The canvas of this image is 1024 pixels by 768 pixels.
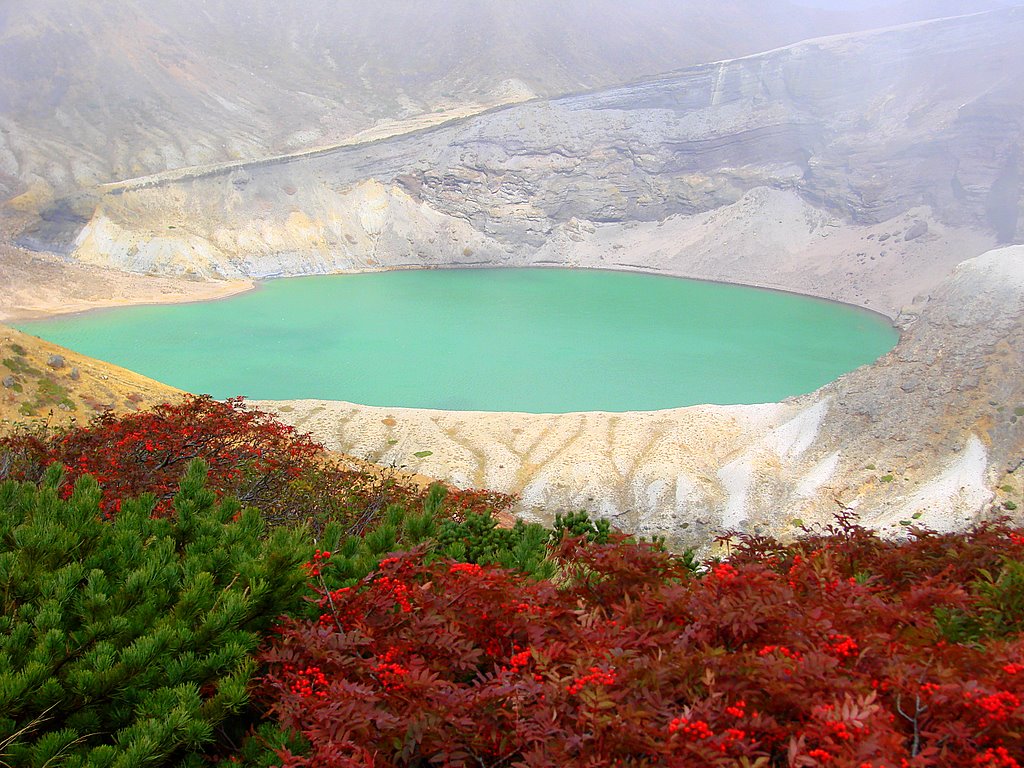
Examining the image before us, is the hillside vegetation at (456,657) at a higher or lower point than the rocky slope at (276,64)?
lower

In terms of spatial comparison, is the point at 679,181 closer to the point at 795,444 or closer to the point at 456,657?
the point at 795,444

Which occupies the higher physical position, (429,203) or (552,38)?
(552,38)

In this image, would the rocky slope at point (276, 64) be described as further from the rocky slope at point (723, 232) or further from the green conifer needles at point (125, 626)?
the green conifer needles at point (125, 626)

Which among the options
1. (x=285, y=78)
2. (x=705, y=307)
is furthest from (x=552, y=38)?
(x=705, y=307)

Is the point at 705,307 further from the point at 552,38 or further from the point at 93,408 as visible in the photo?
the point at 552,38

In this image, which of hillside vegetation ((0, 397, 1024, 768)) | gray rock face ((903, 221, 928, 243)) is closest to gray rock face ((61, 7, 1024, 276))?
gray rock face ((903, 221, 928, 243))

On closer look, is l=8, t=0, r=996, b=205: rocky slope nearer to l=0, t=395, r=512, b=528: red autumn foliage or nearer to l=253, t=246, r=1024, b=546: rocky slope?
l=253, t=246, r=1024, b=546: rocky slope

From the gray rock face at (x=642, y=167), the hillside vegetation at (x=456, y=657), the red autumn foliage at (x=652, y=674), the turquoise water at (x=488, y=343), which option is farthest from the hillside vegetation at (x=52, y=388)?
the gray rock face at (x=642, y=167)
